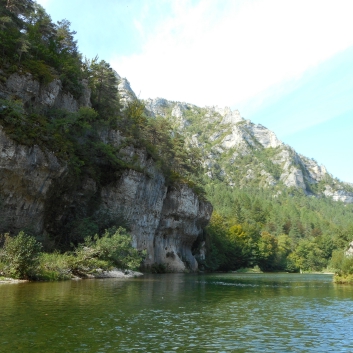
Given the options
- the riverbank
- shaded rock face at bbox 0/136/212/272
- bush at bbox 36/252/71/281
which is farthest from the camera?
shaded rock face at bbox 0/136/212/272

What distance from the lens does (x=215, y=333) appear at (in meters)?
13.2

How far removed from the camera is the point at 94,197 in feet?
169

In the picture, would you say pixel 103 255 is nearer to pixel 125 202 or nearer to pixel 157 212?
pixel 125 202

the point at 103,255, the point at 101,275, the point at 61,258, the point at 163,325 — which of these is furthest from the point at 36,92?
the point at 163,325

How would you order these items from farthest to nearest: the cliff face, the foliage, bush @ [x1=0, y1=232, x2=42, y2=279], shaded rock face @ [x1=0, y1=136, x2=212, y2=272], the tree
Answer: the tree → the foliage → the cliff face → shaded rock face @ [x1=0, y1=136, x2=212, y2=272] → bush @ [x1=0, y1=232, x2=42, y2=279]

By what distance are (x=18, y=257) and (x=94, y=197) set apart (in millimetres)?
23526

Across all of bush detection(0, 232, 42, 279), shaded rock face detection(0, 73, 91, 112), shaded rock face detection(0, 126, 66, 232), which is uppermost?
shaded rock face detection(0, 73, 91, 112)

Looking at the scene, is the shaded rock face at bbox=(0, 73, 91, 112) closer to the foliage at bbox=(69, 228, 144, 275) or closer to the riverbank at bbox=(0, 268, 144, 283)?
the foliage at bbox=(69, 228, 144, 275)

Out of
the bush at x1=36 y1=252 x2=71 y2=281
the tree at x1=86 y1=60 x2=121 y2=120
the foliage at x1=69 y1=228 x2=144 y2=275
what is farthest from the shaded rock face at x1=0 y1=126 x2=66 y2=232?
the tree at x1=86 y1=60 x2=121 y2=120

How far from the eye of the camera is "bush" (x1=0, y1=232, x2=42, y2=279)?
1118 inches

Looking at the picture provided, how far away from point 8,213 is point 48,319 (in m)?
24.8

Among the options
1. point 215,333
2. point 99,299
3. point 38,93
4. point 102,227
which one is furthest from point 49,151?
point 215,333

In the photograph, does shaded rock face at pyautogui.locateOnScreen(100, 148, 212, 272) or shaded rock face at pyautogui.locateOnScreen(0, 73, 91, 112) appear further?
shaded rock face at pyautogui.locateOnScreen(100, 148, 212, 272)

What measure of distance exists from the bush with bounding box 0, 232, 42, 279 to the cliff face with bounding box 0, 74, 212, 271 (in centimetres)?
711
